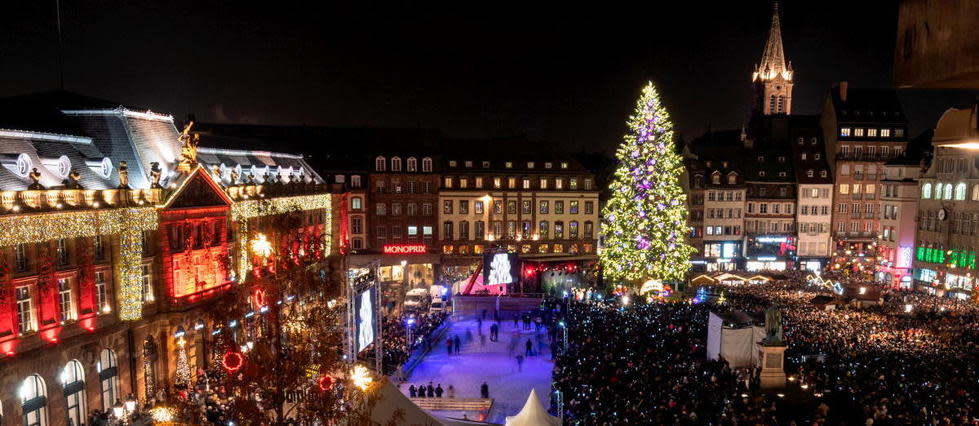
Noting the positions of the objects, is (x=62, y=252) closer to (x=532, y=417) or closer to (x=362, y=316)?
(x=362, y=316)

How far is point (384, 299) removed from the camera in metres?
53.2

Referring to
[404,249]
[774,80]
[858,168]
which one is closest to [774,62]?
[774,80]

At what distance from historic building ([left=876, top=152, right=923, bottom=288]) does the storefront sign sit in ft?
147

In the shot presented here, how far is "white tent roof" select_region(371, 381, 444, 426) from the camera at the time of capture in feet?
62.8

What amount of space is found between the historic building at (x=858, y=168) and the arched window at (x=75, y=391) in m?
73.6

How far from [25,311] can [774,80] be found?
377 feet

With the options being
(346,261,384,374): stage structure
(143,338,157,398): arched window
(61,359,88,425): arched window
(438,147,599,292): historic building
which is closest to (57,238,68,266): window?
(61,359,88,425): arched window

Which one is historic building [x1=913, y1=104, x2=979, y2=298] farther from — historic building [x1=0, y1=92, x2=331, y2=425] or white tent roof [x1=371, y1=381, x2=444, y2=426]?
historic building [x1=0, y1=92, x2=331, y2=425]

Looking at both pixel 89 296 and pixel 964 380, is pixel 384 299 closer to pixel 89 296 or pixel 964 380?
pixel 89 296

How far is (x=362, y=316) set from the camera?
82.9 feet

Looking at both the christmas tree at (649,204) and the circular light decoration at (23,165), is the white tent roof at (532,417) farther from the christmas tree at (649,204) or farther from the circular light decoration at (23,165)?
the christmas tree at (649,204)

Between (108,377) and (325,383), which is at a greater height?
(325,383)

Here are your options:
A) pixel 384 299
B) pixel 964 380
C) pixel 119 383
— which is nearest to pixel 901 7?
pixel 964 380

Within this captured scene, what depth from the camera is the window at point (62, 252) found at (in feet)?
87.7
